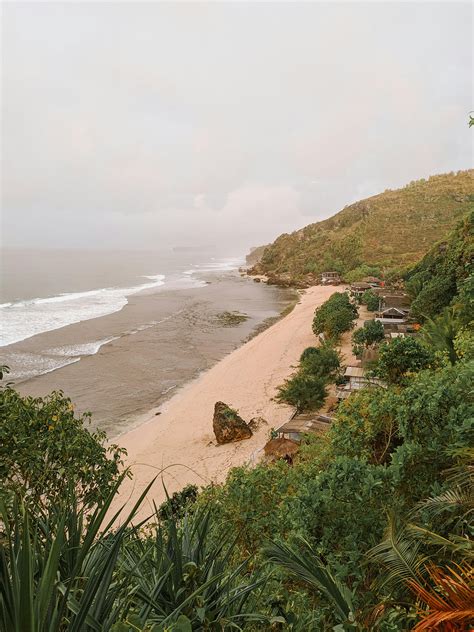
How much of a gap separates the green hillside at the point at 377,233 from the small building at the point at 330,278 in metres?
2.00

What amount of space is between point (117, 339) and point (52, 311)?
14.5 meters

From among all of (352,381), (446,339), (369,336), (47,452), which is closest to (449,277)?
(369,336)

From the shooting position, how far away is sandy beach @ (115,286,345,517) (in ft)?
37.2

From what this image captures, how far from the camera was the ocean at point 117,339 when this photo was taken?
18.6 meters

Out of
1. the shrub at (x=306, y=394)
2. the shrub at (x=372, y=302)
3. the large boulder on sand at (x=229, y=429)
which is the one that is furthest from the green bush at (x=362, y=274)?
the large boulder on sand at (x=229, y=429)

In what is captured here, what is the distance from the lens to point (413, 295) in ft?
87.1

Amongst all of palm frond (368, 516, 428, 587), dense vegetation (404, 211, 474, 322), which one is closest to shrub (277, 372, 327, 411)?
dense vegetation (404, 211, 474, 322)

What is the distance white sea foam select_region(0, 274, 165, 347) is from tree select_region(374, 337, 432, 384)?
26.0m

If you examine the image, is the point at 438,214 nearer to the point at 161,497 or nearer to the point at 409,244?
the point at 409,244

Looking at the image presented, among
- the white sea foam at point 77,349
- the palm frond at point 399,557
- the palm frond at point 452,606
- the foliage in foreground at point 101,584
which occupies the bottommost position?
the palm frond at point 399,557

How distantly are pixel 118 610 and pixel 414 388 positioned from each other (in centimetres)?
504

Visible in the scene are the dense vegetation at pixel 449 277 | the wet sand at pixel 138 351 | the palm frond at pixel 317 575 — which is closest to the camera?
the palm frond at pixel 317 575

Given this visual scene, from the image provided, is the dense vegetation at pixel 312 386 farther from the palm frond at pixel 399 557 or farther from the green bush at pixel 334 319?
the palm frond at pixel 399 557

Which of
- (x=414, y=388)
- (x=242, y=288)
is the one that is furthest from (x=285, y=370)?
(x=242, y=288)
